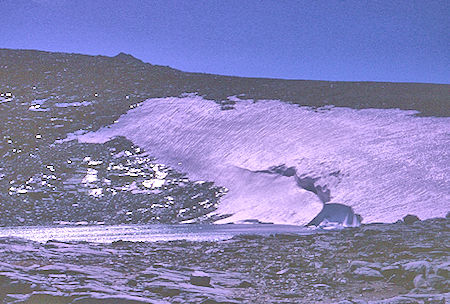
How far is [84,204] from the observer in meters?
18.8

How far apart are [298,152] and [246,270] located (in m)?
11.4

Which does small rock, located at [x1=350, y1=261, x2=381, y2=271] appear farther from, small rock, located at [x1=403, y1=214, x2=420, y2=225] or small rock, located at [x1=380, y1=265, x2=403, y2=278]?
small rock, located at [x1=403, y1=214, x2=420, y2=225]

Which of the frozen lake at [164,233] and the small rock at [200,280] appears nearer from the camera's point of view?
the small rock at [200,280]

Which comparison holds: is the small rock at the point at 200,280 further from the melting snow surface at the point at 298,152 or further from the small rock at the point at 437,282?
the melting snow surface at the point at 298,152

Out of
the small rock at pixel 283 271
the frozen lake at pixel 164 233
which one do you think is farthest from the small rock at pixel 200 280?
the frozen lake at pixel 164 233

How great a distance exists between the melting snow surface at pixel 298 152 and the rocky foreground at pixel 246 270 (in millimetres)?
3835

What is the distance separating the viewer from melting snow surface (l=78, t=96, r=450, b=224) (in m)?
13.6

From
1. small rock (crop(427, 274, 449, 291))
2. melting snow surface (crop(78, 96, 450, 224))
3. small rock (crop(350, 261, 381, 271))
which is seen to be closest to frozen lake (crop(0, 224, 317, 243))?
melting snow surface (crop(78, 96, 450, 224))

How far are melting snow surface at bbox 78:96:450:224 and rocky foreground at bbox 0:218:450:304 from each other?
3.83 meters

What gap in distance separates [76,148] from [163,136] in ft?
11.5

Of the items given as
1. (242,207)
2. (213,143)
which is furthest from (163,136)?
(242,207)

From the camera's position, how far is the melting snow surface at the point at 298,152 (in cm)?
1360

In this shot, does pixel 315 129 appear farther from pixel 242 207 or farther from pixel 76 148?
pixel 76 148

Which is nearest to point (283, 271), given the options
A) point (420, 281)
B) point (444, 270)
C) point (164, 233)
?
Result: point (420, 281)
